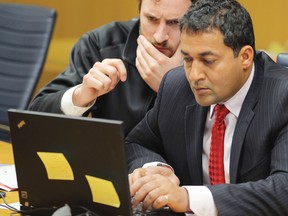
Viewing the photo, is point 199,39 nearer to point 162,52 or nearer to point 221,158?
point 221,158

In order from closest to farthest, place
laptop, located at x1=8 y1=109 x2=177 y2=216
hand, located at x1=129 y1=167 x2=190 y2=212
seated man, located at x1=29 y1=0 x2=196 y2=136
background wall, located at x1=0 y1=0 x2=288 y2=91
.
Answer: laptop, located at x1=8 y1=109 x2=177 y2=216
hand, located at x1=129 y1=167 x2=190 y2=212
seated man, located at x1=29 y1=0 x2=196 y2=136
background wall, located at x1=0 y1=0 x2=288 y2=91

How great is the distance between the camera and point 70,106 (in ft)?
9.06

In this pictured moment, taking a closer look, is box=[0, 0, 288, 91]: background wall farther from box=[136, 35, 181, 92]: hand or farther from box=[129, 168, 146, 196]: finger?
box=[129, 168, 146, 196]: finger

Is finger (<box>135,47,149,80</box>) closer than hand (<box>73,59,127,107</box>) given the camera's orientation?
No

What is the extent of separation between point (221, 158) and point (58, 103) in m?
0.86

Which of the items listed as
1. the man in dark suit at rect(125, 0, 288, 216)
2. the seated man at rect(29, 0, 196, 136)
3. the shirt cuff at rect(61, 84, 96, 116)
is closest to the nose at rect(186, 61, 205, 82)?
the man in dark suit at rect(125, 0, 288, 216)

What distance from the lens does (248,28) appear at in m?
2.15

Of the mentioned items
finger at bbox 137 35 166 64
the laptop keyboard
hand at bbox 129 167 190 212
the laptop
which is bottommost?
the laptop keyboard

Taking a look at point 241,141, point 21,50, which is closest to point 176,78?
point 241,141

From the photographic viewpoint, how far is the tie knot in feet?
7.36

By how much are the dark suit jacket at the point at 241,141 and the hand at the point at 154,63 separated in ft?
0.88

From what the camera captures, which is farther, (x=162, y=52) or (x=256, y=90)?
(x=162, y=52)

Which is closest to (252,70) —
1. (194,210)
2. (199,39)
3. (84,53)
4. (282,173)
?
(199,39)

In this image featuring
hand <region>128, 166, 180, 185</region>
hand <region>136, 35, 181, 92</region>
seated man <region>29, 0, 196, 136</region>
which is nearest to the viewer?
hand <region>128, 166, 180, 185</region>
